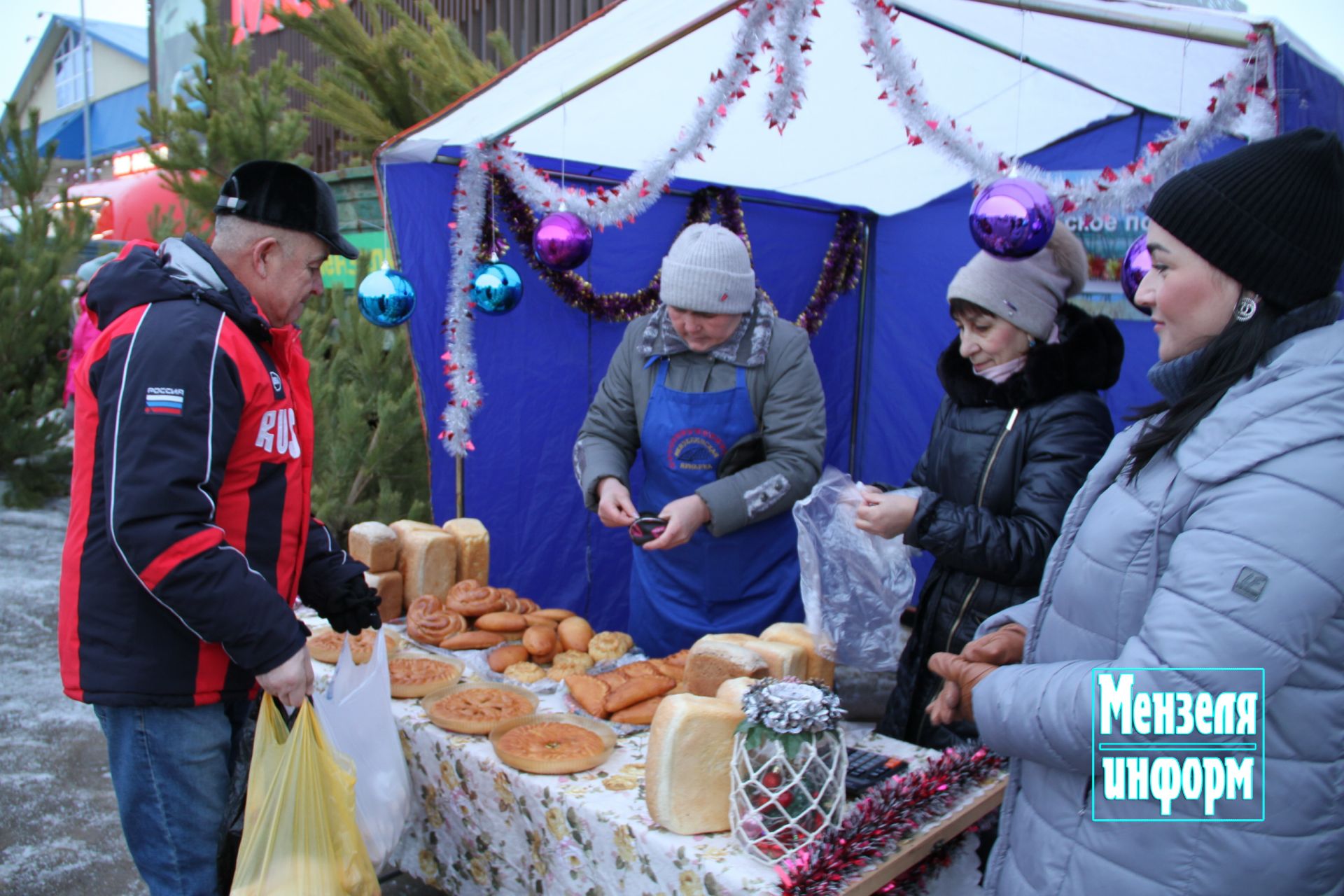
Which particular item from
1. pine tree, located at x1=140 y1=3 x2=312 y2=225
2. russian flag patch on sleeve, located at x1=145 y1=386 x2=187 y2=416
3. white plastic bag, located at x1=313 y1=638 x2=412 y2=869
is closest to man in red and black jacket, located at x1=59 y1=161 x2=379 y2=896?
russian flag patch on sleeve, located at x1=145 y1=386 x2=187 y2=416

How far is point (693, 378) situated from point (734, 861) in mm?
1664

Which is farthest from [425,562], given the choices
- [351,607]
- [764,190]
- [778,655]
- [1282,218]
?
[764,190]

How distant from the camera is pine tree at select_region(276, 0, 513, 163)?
4.74 m

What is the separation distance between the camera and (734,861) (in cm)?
152

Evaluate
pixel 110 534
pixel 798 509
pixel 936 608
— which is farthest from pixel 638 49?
pixel 110 534

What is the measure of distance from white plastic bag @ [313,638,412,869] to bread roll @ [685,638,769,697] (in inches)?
27.0

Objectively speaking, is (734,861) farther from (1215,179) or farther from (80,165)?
(80,165)

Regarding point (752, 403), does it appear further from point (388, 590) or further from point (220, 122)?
point (220, 122)

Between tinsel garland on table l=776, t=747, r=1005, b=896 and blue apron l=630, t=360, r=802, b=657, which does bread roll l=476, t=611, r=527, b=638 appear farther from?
tinsel garland on table l=776, t=747, r=1005, b=896

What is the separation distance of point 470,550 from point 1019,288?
1.86 m

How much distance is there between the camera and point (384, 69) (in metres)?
4.95

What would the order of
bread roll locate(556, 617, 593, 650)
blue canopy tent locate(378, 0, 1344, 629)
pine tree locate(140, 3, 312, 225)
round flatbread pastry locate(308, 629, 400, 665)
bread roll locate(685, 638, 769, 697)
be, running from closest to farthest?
bread roll locate(685, 638, 769, 697) < round flatbread pastry locate(308, 629, 400, 665) < bread roll locate(556, 617, 593, 650) < blue canopy tent locate(378, 0, 1344, 629) < pine tree locate(140, 3, 312, 225)

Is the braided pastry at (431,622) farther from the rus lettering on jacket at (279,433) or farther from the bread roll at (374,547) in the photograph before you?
the rus lettering on jacket at (279,433)

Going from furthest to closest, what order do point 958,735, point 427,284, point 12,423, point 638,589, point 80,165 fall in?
1. point 80,165
2. point 12,423
3. point 427,284
4. point 638,589
5. point 958,735
